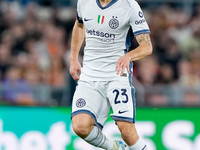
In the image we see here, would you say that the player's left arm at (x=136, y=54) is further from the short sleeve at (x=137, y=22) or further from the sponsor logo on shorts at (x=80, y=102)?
the sponsor logo on shorts at (x=80, y=102)

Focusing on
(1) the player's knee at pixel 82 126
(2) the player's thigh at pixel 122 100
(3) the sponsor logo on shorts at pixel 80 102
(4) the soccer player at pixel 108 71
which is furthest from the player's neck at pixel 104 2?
(1) the player's knee at pixel 82 126

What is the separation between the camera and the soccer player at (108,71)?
6238 millimetres

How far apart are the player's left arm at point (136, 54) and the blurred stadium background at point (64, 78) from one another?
2.76 meters

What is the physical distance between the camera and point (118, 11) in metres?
6.29

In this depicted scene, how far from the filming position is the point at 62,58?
11.4m

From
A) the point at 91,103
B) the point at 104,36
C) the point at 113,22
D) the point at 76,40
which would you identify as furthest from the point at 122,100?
the point at 76,40

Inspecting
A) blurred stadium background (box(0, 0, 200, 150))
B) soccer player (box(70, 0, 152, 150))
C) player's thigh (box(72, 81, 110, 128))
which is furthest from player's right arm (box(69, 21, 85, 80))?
blurred stadium background (box(0, 0, 200, 150))

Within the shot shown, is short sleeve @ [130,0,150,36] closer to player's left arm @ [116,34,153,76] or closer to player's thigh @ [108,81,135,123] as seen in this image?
player's left arm @ [116,34,153,76]

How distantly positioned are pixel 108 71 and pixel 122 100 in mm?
408

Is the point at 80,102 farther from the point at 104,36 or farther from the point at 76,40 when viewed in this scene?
the point at 76,40

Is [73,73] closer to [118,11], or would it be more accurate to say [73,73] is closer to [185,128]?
[118,11]

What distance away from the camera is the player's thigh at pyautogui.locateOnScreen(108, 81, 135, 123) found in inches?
246

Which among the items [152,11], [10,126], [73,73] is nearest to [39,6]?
[152,11]

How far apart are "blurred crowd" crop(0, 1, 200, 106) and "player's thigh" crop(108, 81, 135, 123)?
3.31m
